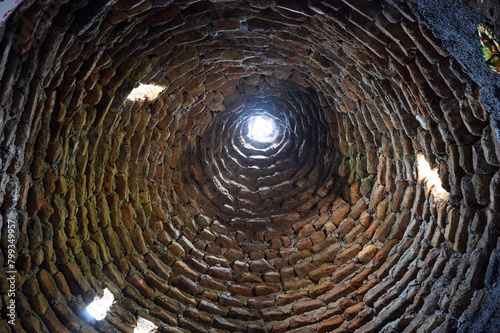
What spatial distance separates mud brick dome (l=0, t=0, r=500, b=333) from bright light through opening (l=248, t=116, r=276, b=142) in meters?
1.18

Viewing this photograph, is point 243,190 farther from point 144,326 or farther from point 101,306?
point 101,306

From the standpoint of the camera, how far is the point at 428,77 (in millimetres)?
3029

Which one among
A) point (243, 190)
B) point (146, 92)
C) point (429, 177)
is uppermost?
point (146, 92)

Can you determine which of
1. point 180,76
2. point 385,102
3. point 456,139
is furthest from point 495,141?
point 180,76

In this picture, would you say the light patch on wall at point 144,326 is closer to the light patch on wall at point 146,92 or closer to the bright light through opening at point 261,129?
the light patch on wall at point 146,92

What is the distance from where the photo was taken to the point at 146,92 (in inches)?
169

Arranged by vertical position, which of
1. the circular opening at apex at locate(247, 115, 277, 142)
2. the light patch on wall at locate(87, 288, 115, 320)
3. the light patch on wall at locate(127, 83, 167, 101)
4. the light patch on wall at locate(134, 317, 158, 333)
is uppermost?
the circular opening at apex at locate(247, 115, 277, 142)

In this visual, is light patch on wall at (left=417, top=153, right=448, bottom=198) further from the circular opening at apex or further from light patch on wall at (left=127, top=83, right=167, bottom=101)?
the circular opening at apex

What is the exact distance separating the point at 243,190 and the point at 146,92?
8.35 feet

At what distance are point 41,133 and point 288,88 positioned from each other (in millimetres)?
3309

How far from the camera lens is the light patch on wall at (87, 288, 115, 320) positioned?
3727mm

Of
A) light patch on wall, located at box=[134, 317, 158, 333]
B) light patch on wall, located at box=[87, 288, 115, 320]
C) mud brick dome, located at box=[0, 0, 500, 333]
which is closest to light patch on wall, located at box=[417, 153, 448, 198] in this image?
mud brick dome, located at box=[0, 0, 500, 333]

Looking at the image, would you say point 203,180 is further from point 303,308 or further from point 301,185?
point 303,308

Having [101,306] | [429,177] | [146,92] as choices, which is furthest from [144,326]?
[429,177]
